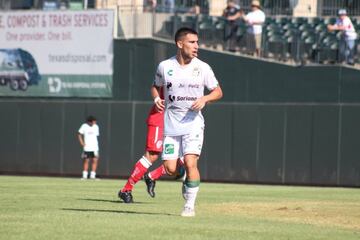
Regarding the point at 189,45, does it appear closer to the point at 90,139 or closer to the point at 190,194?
the point at 190,194

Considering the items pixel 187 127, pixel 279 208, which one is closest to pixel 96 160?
pixel 279 208

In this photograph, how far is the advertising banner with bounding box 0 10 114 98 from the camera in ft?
113

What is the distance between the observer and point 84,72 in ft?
114

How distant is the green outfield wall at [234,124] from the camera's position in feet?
100

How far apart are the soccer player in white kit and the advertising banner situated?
20.7 m

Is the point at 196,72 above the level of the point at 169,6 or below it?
below

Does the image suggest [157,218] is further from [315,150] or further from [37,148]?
[37,148]

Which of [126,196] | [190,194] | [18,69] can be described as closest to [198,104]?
[190,194]

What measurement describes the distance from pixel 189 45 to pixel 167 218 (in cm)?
220

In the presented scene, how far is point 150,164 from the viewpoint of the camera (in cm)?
1697

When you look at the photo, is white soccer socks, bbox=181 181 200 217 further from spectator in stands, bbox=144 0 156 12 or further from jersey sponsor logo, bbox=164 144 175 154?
spectator in stands, bbox=144 0 156 12

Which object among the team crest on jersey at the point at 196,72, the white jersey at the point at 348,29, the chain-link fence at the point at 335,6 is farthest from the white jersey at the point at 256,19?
the team crest on jersey at the point at 196,72

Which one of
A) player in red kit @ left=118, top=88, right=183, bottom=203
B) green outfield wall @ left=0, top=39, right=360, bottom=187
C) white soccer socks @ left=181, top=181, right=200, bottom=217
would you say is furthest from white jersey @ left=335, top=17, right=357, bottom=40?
white soccer socks @ left=181, top=181, right=200, bottom=217

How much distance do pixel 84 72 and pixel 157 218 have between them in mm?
22183
